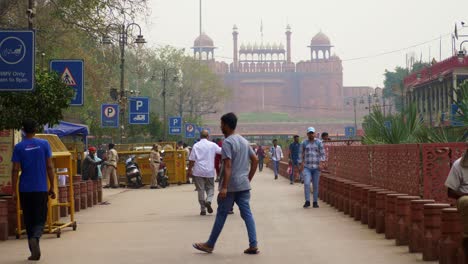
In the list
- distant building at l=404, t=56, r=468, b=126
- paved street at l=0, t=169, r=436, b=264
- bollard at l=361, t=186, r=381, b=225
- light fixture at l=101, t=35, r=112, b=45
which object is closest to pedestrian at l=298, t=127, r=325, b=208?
paved street at l=0, t=169, r=436, b=264

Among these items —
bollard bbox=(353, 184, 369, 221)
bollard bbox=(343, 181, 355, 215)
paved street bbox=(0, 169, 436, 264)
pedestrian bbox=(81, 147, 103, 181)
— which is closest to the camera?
paved street bbox=(0, 169, 436, 264)

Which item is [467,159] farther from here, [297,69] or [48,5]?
[297,69]

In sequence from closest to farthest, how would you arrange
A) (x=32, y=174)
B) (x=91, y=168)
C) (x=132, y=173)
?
(x=32, y=174), (x=91, y=168), (x=132, y=173)

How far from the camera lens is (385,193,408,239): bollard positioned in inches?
471

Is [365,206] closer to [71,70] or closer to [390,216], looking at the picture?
[390,216]

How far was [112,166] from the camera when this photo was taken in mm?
30875

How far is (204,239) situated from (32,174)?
2864 millimetres

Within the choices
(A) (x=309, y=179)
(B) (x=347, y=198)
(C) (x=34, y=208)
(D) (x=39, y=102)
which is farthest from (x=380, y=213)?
(D) (x=39, y=102)

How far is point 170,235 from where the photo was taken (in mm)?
13320

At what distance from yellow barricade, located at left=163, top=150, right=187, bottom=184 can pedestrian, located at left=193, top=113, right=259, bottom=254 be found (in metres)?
22.4

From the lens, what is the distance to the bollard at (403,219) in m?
11.4

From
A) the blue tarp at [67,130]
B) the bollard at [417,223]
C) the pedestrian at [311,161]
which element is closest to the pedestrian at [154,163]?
the blue tarp at [67,130]

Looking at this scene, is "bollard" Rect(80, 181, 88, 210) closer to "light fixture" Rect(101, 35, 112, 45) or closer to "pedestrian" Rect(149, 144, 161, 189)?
"light fixture" Rect(101, 35, 112, 45)

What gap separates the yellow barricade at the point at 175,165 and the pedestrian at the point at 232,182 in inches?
882
